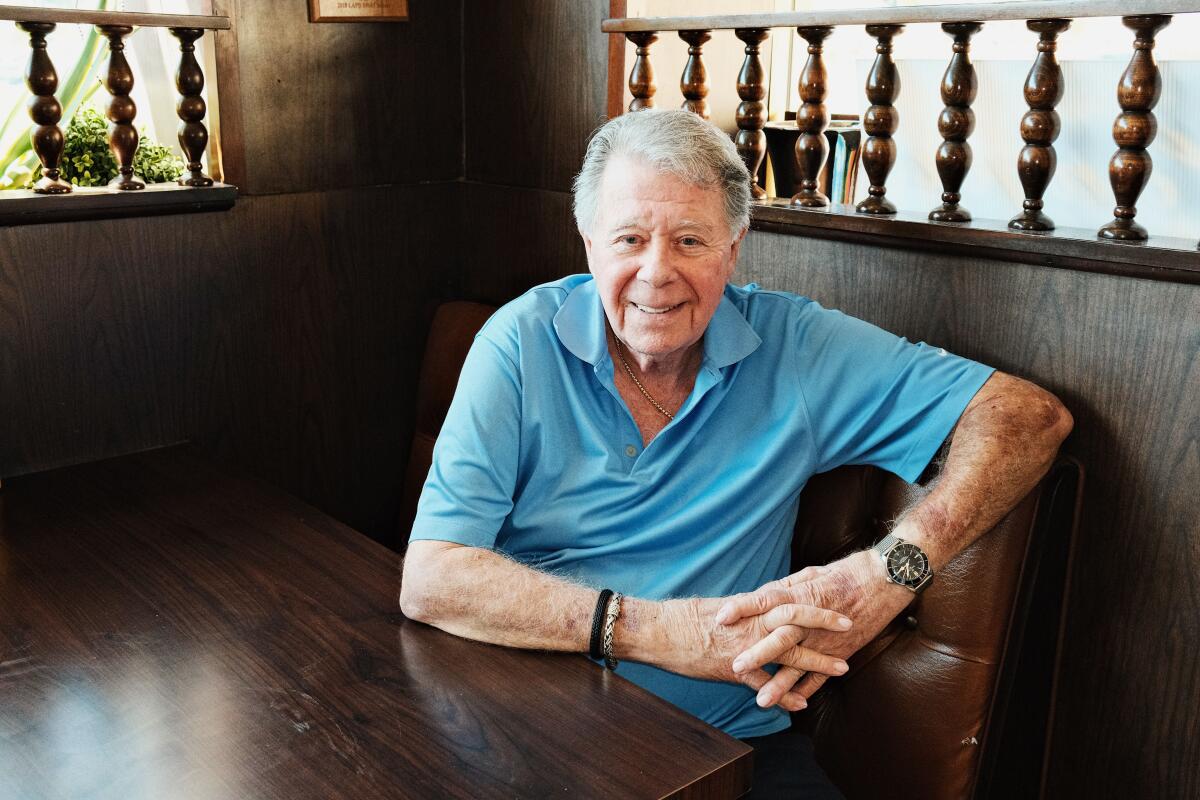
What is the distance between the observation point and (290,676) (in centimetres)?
138

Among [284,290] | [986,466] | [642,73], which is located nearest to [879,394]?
[986,466]

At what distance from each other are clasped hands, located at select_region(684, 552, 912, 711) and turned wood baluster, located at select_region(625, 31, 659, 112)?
1.16 m

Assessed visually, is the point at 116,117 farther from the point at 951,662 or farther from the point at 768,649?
the point at 951,662

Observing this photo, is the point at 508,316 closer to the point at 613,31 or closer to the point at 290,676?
the point at 290,676

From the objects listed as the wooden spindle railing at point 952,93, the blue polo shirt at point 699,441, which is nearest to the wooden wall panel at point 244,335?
the wooden spindle railing at point 952,93

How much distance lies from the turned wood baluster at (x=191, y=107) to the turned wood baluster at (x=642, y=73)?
902 millimetres

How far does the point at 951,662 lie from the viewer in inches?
63.4

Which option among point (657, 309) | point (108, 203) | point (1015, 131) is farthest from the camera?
point (108, 203)

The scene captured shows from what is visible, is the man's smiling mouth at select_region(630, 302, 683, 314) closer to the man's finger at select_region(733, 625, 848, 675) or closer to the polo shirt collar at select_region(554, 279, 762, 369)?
the polo shirt collar at select_region(554, 279, 762, 369)

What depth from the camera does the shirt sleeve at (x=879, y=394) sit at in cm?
170

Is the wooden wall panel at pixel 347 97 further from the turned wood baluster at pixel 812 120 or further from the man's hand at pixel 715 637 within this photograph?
the man's hand at pixel 715 637

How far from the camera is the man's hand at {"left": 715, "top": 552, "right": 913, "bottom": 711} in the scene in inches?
58.7

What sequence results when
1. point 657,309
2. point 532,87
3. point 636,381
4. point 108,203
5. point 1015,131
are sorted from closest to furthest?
point 657,309
point 636,381
point 1015,131
point 108,203
point 532,87

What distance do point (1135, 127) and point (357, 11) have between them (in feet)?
5.51
